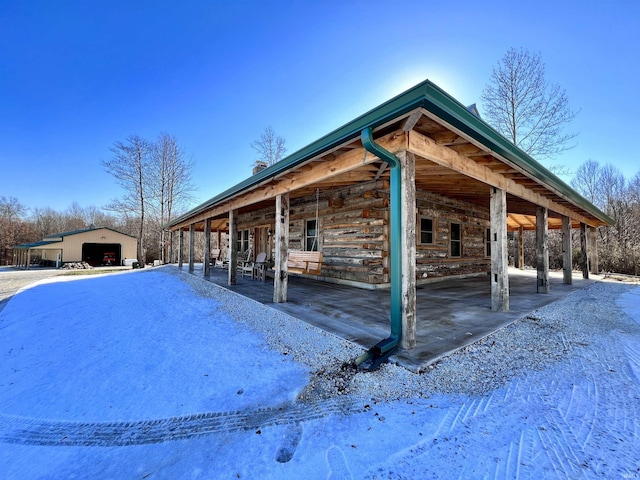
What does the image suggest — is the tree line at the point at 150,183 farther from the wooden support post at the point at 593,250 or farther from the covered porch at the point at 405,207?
the wooden support post at the point at 593,250

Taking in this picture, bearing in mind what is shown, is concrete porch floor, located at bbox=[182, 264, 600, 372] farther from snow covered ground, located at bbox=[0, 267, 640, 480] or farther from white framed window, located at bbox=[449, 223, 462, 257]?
white framed window, located at bbox=[449, 223, 462, 257]

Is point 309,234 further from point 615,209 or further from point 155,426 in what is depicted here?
point 615,209

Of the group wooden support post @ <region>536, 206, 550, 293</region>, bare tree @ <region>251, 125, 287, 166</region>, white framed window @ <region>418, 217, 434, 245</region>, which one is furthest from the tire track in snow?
bare tree @ <region>251, 125, 287, 166</region>

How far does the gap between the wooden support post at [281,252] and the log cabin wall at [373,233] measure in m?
2.55

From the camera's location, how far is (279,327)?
4004 millimetres

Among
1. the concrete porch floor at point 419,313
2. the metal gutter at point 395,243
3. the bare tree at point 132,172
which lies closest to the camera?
the metal gutter at point 395,243

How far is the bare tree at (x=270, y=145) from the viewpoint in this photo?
2002cm

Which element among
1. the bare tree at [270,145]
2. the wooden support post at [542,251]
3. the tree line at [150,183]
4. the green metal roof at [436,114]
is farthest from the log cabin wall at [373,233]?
the tree line at [150,183]

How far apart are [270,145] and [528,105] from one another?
629 inches

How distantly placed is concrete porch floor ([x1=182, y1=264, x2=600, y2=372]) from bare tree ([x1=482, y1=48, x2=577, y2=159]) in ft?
36.3

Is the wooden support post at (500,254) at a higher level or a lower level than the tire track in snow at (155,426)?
higher

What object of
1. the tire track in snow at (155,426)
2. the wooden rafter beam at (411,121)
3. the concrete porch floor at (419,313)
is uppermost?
the wooden rafter beam at (411,121)

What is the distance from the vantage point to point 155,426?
1.93 m

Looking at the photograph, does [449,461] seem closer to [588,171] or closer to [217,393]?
[217,393]
